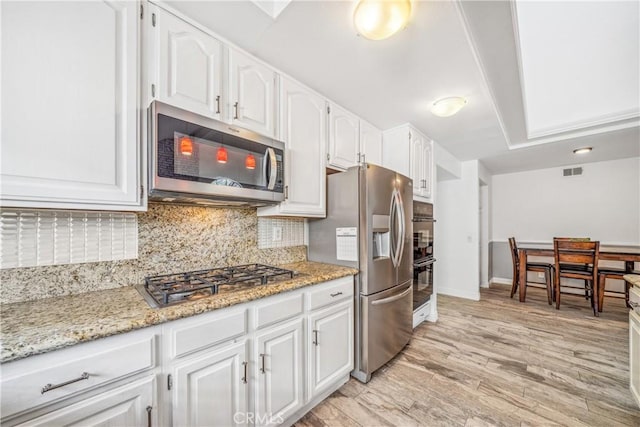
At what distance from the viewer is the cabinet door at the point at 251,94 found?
5.03 feet

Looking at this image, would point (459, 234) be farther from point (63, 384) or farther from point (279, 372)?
point (63, 384)

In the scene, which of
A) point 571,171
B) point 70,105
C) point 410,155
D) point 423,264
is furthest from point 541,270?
point 70,105

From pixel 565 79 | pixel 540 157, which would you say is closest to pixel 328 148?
pixel 565 79

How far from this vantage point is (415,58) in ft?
5.36

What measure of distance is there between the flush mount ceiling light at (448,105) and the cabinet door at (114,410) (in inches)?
102

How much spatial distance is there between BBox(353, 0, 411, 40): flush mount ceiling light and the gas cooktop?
4.61 feet

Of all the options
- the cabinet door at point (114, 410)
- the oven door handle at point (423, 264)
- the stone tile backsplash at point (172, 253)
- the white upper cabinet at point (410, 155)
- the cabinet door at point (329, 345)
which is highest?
the white upper cabinet at point (410, 155)

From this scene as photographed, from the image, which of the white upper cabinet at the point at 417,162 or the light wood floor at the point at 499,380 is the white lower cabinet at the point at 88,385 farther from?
the white upper cabinet at the point at 417,162

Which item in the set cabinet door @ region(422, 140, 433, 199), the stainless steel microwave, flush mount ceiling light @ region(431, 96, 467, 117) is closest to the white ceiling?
flush mount ceiling light @ region(431, 96, 467, 117)

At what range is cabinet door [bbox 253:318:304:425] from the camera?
132cm

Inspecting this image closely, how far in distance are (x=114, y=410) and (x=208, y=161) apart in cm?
110

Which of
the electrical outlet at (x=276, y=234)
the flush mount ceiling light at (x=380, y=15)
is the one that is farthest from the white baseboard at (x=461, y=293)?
the flush mount ceiling light at (x=380, y=15)

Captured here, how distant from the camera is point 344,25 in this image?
1.37 metres

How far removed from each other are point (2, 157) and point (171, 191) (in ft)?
1.74
